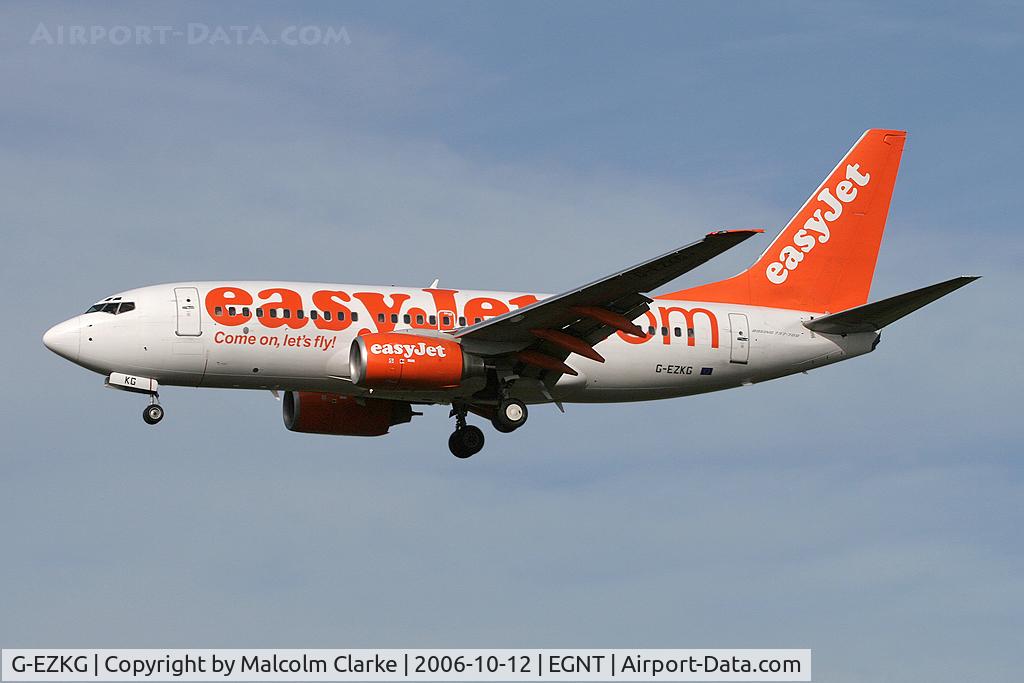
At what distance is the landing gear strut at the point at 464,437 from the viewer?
48.9 meters

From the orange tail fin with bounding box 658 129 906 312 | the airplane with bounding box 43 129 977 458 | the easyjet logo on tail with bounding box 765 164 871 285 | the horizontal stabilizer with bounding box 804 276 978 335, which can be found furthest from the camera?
the easyjet logo on tail with bounding box 765 164 871 285

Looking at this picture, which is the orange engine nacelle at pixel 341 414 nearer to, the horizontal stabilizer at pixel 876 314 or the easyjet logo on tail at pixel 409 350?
the easyjet logo on tail at pixel 409 350

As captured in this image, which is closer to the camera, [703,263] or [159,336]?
[703,263]

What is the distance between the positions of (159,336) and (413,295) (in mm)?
6791

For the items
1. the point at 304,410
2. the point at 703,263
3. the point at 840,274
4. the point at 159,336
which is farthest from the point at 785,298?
the point at 159,336

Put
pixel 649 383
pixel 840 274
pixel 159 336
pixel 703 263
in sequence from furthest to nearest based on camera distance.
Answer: pixel 840 274 → pixel 649 383 → pixel 159 336 → pixel 703 263

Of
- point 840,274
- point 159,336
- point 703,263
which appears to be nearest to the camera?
point 703,263

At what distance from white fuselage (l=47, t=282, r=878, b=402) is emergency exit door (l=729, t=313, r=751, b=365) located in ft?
0.13

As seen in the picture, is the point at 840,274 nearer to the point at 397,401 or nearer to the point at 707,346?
the point at 707,346

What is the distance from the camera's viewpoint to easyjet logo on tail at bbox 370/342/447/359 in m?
43.2

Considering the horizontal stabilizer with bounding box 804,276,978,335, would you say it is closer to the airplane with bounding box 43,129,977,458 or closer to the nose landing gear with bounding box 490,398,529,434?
the airplane with bounding box 43,129,977,458

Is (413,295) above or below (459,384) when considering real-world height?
above

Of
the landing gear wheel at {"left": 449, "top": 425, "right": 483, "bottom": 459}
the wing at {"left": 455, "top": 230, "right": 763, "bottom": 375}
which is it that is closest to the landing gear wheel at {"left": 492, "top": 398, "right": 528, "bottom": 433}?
the wing at {"left": 455, "top": 230, "right": 763, "bottom": 375}

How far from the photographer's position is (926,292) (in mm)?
44594
